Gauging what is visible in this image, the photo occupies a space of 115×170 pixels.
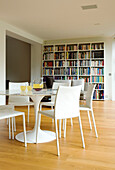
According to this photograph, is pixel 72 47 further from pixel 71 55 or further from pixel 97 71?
pixel 97 71

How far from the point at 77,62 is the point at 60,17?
2973mm

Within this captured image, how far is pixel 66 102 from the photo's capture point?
2500 millimetres

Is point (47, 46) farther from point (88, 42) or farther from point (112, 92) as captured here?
point (112, 92)

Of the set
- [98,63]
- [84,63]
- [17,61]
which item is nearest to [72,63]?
[84,63]

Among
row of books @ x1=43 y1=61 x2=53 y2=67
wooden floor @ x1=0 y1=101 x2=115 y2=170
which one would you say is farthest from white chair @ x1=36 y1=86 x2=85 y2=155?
row of books @ x1=43 y1=61 x2=53 y2=67

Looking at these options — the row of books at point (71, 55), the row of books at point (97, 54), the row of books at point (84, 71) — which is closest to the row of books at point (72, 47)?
the row of books at point (71, 55)

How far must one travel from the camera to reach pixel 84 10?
203 inches

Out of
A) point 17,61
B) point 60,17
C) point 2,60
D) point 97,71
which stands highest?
point 60,17

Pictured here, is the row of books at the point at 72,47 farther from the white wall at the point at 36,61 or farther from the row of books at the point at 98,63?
the white wall at the point at 36,61

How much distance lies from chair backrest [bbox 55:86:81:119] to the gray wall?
341 inches

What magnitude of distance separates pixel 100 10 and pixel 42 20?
1.84 meters

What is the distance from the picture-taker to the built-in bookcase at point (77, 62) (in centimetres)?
826

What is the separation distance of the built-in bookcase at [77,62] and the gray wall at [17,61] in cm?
237

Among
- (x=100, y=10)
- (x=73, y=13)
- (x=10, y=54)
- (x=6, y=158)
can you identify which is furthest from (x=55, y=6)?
(x=10, y=54)
